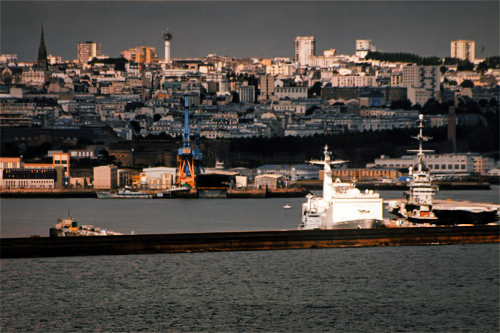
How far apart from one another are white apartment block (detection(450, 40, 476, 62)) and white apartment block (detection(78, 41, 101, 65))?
7.65 m

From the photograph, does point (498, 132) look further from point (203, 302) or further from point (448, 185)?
point (203, 302)

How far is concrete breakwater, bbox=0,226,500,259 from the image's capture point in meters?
8.41

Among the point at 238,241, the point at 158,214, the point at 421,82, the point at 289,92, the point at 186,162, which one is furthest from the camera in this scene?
the point at 421,82

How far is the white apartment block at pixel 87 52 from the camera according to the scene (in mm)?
19750

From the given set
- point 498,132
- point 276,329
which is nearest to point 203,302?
point 276,329

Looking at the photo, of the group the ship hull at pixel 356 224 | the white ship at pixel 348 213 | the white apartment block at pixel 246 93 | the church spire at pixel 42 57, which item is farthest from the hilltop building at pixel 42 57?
the ship hull at pixel 356 224

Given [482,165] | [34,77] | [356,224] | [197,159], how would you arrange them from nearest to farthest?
[356,224] → [197,159] → [482,165] → [34,77]

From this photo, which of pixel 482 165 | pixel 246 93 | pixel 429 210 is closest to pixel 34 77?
pixel 246 93

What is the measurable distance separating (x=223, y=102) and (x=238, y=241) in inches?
559

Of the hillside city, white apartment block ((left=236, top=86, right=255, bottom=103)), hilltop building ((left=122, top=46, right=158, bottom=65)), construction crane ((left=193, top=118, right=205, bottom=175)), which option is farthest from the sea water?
white apartment block ((left=236, top=86, right=255, bottom=103))

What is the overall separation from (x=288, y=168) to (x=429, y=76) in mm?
8358

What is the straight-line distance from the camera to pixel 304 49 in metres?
21.7

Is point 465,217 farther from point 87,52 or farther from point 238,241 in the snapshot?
point 87,52

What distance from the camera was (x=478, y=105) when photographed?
78.2 ft
